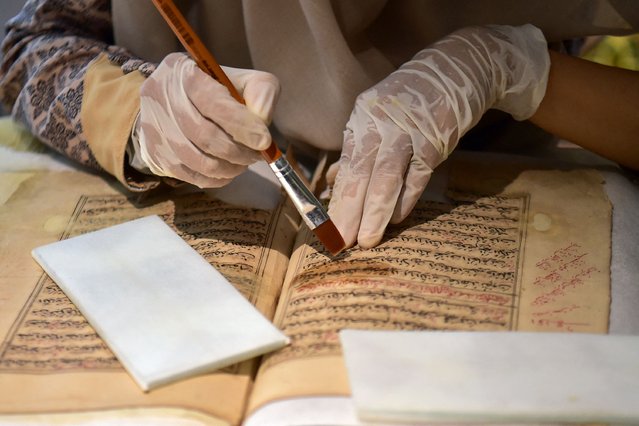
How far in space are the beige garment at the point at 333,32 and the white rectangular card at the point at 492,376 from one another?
0.46 meters

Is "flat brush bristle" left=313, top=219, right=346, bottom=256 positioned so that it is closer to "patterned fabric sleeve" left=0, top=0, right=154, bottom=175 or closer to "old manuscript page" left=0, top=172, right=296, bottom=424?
"old manuscript page" left=0, top=172, right=296, bottom=424

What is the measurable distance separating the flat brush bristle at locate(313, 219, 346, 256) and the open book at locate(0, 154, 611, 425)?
0.02 metres

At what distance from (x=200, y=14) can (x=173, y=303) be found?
22.0 inches

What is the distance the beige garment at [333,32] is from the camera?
1.07m

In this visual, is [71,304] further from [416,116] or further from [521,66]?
[521,66]

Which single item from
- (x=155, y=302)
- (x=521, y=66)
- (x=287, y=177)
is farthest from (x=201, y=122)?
(x=521, y=66)

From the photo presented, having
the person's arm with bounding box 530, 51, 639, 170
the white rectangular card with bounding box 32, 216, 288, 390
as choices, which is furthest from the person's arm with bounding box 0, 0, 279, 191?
the person's arm with bounding box 530, 51, 639, 170

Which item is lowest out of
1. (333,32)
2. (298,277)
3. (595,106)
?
(595,106)

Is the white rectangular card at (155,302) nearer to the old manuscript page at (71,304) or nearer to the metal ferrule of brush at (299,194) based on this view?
the old manuscript page at (71,304)

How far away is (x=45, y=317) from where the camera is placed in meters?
0.83

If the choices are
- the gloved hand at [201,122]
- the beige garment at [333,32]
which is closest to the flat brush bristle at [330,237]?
the gloved hand at [201,122]

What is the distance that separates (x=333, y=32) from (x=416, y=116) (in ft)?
0.56

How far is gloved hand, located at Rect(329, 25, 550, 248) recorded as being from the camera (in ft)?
3.07

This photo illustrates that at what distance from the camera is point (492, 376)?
27.0 inches
